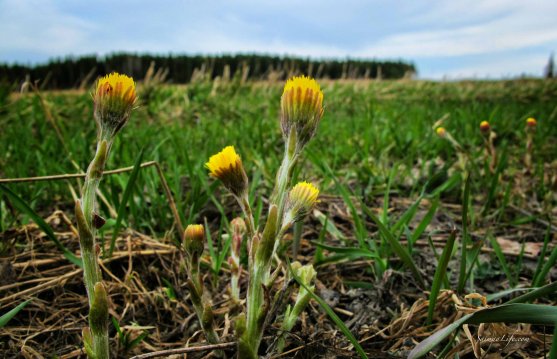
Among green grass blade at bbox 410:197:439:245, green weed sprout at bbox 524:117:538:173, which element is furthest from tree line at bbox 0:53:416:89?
green grass blade at bbox 410:197:439:245

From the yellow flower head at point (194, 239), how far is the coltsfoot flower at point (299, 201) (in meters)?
0.16

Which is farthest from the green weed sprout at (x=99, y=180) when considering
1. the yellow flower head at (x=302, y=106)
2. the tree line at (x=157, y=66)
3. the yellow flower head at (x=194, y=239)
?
the tree line at (x=157, y=66)

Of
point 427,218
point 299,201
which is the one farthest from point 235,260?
point 427,218

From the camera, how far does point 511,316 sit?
63 centimetres

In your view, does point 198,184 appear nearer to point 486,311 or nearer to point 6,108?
point 486,311

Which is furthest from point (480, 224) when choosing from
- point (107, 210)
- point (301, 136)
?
point (107, 210)

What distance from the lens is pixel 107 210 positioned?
1.58m

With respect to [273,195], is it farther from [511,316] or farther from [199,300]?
[511,316]

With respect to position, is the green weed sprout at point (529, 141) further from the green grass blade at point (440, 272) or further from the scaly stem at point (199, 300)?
the scaly stem at point (199, 300)

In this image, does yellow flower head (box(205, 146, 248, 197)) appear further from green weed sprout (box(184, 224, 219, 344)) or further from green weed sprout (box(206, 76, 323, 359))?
green weed sprout (box(184, 224, 219, 344))

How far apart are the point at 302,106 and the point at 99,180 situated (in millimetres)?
359

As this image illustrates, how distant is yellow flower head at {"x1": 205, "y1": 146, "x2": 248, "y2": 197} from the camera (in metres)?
0.69

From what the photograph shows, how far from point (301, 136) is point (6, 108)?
4212mm

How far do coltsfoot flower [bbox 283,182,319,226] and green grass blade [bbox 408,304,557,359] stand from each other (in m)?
0.30
